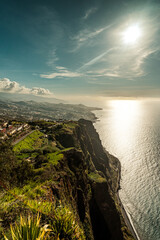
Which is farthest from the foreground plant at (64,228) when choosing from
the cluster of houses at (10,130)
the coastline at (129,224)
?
the cluster of houses at (10,130)

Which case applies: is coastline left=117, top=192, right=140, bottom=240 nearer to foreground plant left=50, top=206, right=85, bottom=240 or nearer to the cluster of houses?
foreground plant left=50, top=206, right=85, bottom=240

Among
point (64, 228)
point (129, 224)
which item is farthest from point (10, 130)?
point (64, 228)

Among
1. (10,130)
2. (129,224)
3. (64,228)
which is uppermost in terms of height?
(64,228)

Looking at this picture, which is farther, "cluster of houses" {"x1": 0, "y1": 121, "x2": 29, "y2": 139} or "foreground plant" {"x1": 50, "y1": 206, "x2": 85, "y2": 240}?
"cluster of houses" {"x1": 0, "y1": 121, "x2": 29, "y2": 139}

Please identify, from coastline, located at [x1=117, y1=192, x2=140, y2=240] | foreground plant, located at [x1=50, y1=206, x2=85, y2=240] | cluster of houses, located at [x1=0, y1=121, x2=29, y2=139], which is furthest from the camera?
cluster of houses, located at [x1=0, y1=121, x2=29, y2=139]

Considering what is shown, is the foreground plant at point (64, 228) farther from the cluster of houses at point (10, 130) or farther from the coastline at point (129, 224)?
the cluster of houses at point (10, 130)

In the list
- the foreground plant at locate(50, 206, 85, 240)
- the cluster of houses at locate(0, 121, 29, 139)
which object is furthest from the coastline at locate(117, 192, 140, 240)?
the cluster of houses at locate(0, 121, 29, 139)

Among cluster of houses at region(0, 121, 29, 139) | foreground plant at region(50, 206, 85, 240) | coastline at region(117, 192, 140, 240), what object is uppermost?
foreground plant at region(50, 206, 85, 240)

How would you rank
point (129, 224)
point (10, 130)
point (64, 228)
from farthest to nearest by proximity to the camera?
point (10, 130), point (129, 224), point (64, 228)

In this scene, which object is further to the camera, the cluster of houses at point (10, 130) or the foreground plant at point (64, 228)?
the cluster of houses at point (10, 130)

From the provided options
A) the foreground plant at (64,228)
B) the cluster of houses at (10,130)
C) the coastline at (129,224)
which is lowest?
the coastline at (129,224)

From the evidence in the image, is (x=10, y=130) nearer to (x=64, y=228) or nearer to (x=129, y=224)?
(x=129, y=224)
